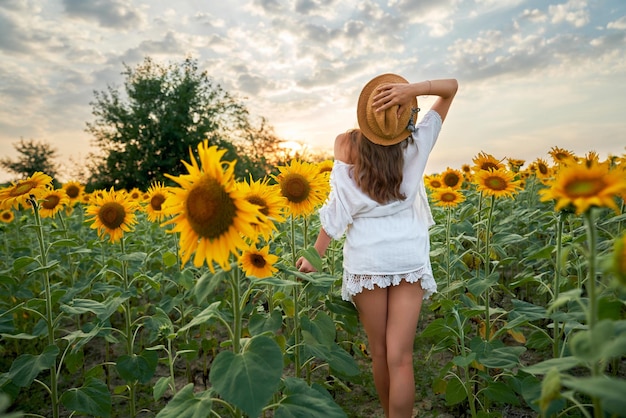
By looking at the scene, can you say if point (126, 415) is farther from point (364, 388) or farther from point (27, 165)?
point (27, 165)

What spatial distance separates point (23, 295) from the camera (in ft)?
12.7

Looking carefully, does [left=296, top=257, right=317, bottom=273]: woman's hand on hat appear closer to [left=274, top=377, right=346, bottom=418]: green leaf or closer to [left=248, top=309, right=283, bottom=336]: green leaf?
[left=248, top=309, right=283, bottom=336]: green leaf

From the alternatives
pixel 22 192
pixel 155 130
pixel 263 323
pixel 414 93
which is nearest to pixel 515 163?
pixel 414 93

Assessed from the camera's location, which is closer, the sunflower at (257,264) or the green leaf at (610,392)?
the green leaf at (610,392)

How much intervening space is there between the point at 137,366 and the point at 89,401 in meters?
0.35

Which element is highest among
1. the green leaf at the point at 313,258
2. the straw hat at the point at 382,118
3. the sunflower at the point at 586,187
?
the straw hat at the point at 382,118

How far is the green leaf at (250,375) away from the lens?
1.47m

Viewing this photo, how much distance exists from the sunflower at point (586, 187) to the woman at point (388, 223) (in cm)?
135

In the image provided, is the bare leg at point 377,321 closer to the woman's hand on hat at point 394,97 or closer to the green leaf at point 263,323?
the green leaf at point 263,323

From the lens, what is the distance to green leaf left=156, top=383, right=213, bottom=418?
5.40 ft

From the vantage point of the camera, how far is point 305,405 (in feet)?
5.77

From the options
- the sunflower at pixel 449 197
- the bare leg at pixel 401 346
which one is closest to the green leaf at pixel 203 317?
the bare leg at pixel 401 346

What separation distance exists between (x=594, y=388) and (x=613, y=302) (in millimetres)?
664

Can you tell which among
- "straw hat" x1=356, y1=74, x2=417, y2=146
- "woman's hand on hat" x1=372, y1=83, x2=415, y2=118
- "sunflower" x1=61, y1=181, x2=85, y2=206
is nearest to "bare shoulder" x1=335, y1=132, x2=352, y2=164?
"straw hat" x1=356, y1=74, x2=417, y2=146
